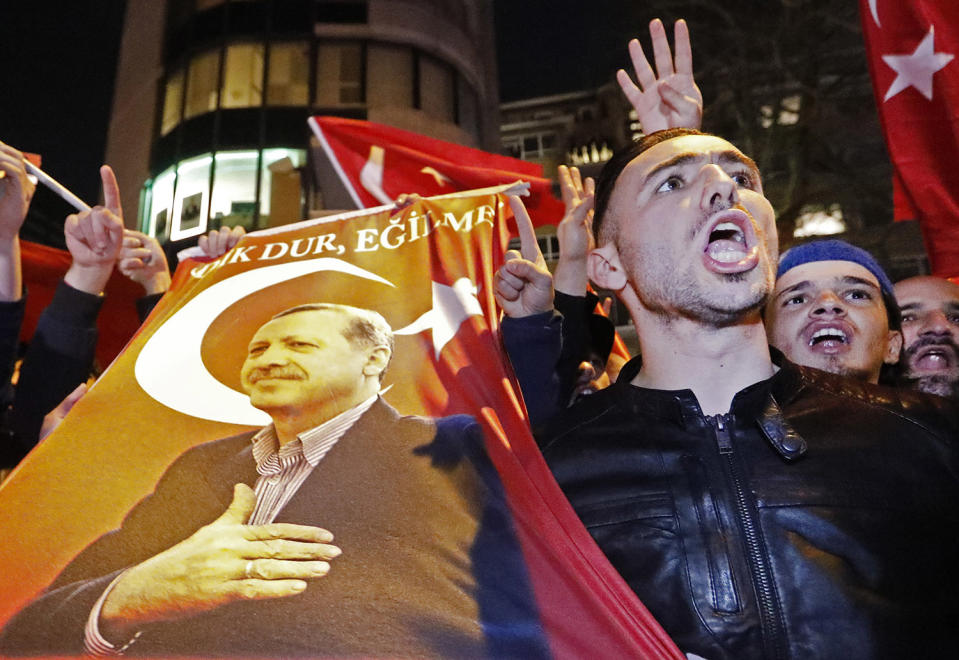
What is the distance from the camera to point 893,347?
2.91 metres

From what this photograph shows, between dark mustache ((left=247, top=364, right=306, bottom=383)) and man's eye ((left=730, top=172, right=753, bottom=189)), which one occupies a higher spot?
man's eye ((left=730, top=172, right=753, bottom=189))

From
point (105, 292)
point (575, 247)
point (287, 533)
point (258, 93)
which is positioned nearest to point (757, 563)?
point (287, 533)

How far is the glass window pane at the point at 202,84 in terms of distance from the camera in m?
15.9

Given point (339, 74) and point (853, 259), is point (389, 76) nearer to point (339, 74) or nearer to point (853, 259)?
point (339, 74)

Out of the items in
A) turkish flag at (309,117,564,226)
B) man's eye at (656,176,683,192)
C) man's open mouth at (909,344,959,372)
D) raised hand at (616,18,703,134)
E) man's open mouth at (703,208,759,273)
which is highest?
turkish flag at (309,117,564,226)

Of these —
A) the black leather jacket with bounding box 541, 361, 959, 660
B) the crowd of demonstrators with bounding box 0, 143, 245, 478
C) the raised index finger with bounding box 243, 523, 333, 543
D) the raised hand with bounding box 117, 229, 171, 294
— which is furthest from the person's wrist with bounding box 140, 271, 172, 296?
the black leather jacket with bounding box 541, 361, 959, 660

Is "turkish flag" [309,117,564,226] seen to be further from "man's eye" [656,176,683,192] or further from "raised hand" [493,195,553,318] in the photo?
"man's eye" [656,176,683,192]

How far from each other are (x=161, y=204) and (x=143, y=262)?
47.2 ft

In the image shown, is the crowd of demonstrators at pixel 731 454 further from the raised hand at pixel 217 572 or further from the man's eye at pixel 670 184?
the raised hand at pixel 217 572

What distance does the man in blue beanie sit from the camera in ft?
8.57

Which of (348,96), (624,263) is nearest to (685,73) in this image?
(624,263)

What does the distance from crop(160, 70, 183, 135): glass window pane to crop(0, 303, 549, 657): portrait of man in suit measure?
635 inches

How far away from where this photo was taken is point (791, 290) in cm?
283

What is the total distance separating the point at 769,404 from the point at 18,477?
1.88m
